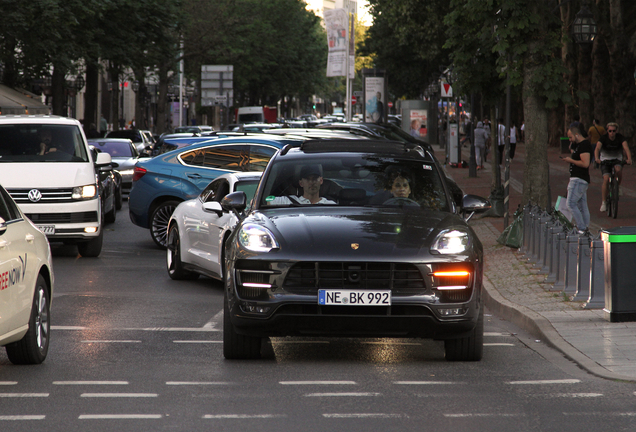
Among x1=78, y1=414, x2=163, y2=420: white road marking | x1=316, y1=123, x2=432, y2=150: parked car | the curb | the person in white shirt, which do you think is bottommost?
the curb

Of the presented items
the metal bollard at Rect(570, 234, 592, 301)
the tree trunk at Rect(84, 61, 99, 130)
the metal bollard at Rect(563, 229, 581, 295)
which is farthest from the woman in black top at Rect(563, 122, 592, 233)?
the tree trunk at Rect(84, 61, 99, 130)

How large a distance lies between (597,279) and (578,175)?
5.59 metres

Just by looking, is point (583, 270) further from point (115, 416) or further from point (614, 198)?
point (614, 198)

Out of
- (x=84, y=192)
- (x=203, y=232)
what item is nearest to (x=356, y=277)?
(x=203, y=232)

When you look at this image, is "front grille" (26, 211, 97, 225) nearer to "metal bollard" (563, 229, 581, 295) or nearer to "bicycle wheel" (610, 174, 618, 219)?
"metal bollard" (563, 229, 581, 295)

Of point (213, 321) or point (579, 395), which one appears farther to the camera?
point (213, 321)

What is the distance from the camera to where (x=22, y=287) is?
6.98 m

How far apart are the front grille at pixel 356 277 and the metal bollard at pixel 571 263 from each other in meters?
4.14

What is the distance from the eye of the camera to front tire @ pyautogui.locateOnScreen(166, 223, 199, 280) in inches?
498

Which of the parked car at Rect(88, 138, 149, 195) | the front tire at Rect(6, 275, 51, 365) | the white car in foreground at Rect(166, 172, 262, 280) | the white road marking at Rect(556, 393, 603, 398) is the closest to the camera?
the white road marking at Rect(556, 393, 603, 398)

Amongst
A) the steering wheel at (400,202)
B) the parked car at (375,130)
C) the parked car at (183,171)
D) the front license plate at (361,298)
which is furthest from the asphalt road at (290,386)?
the parked car at (375,130)

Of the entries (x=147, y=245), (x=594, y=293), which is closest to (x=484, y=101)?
(x=147, y=245)

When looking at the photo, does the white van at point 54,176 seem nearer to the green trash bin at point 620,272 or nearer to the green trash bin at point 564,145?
the green trash bin at point 620,272

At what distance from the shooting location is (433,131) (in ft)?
183
